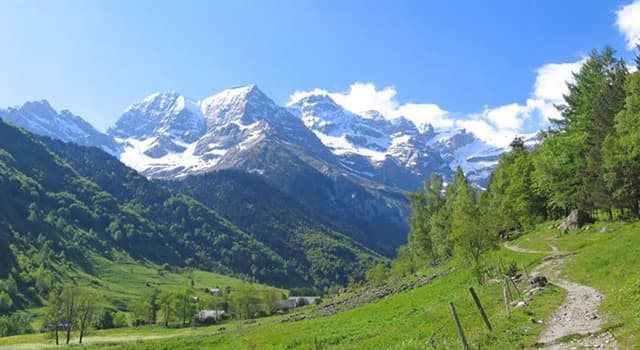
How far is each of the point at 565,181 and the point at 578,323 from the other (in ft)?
163

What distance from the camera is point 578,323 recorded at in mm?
23984

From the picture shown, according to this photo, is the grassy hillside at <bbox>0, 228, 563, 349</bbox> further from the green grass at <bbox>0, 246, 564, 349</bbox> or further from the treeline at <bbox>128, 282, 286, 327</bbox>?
the treeline at <bbox>128, 282, 286, 327</bbox>

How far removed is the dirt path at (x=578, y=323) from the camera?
20516 millimetres

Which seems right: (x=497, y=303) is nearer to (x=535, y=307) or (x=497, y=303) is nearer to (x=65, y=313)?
(x=535, y=307)

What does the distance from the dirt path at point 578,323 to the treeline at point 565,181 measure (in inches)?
336

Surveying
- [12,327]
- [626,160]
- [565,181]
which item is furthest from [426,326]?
[12,327]

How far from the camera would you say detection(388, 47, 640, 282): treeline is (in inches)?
1663

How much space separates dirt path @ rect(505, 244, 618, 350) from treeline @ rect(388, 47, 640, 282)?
8.52 meters

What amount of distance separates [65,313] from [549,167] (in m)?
106

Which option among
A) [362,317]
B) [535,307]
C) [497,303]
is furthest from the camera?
[362,317]

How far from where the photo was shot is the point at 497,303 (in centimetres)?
3359

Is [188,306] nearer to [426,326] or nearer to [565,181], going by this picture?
[565,181]

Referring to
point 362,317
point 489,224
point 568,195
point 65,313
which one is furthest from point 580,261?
point 65,313

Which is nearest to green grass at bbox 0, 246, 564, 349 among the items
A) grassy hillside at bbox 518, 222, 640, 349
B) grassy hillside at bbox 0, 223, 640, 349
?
grassy hillside at bbox 0, 223, 640, 349
